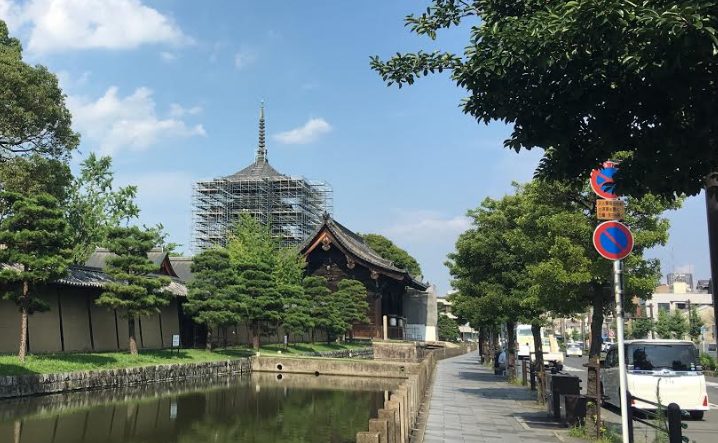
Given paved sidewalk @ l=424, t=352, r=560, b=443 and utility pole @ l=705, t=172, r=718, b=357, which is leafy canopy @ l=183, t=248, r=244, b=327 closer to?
paved sidewalk @ l=424, t=352, r=560, b=443

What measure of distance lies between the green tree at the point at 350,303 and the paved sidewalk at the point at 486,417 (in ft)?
83.9

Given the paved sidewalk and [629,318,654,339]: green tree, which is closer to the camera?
the paved sidewalk

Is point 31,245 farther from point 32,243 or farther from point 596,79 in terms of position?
point 596,79

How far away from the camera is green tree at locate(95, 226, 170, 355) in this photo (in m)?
26.5

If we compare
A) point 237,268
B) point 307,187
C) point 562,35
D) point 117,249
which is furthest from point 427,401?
point 307,187

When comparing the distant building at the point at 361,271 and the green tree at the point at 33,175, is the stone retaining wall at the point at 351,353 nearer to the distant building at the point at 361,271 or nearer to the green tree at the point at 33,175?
the distant building at the point at 361,271

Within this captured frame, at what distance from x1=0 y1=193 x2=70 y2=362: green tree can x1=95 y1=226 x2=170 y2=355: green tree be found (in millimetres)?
4479

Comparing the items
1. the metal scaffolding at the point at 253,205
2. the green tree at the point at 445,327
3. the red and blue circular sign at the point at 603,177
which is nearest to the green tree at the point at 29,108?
the red and blue circular sign at the point at 603,177

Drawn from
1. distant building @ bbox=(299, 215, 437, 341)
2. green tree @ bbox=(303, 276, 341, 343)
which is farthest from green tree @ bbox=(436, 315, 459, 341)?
green tree @ bbox=(303, 276, 341, 343)

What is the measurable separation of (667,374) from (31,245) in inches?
811

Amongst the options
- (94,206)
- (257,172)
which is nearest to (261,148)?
(257,172)

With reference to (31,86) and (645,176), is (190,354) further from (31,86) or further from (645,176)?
(645,176)

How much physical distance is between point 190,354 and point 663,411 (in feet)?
94.4

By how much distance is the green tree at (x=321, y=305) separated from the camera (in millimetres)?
44406
